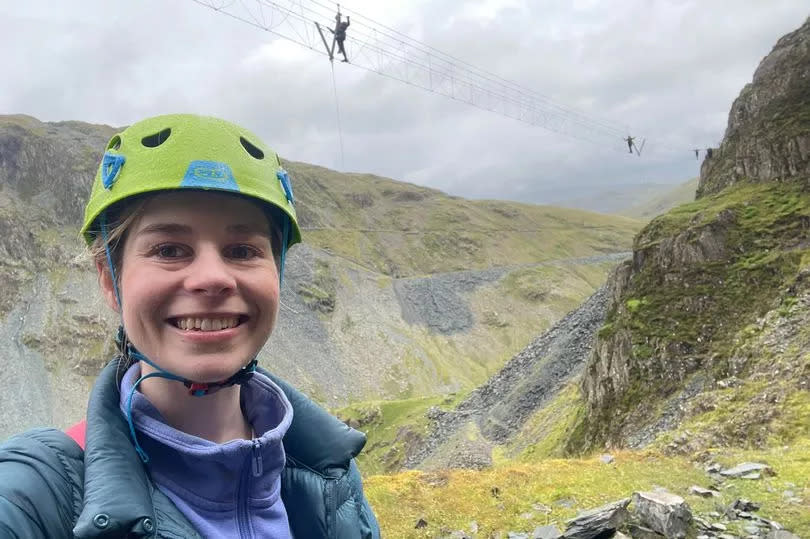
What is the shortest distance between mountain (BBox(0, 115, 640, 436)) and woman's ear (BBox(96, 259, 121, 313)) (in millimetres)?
68247

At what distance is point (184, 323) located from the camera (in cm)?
297

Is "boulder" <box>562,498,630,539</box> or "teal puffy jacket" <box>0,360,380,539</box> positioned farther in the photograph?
"boulder" <box>562,498,630,539</box>

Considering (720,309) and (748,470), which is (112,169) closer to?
(748,470)

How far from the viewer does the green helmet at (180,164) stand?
9.60 ft

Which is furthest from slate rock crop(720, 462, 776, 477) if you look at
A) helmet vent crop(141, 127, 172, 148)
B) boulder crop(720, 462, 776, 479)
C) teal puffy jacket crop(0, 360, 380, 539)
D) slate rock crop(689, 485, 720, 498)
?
helmet vent crop(141, 127, 172, 148)

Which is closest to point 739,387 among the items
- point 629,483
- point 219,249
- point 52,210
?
point 629,483

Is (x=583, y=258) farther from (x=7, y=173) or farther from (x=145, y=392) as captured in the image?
(x=145, y=392)

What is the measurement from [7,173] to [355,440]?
157 meters

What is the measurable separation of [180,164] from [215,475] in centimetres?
177

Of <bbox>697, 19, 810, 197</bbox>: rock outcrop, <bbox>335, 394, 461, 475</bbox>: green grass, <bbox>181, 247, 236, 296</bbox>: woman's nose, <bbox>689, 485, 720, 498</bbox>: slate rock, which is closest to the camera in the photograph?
<bbox>181, 247, 236, 296</bbox>: woman's nose

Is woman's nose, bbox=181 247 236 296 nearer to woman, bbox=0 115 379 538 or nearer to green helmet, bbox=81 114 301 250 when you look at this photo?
woman, bbox=0 115 379 538

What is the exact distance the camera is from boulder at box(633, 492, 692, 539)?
33.5 feet

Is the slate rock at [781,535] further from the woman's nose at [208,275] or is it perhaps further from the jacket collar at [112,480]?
the woman's nose at [208,275]

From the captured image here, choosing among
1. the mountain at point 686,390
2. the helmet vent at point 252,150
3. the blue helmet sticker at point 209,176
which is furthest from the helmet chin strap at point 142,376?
the mountain at point 686,390
